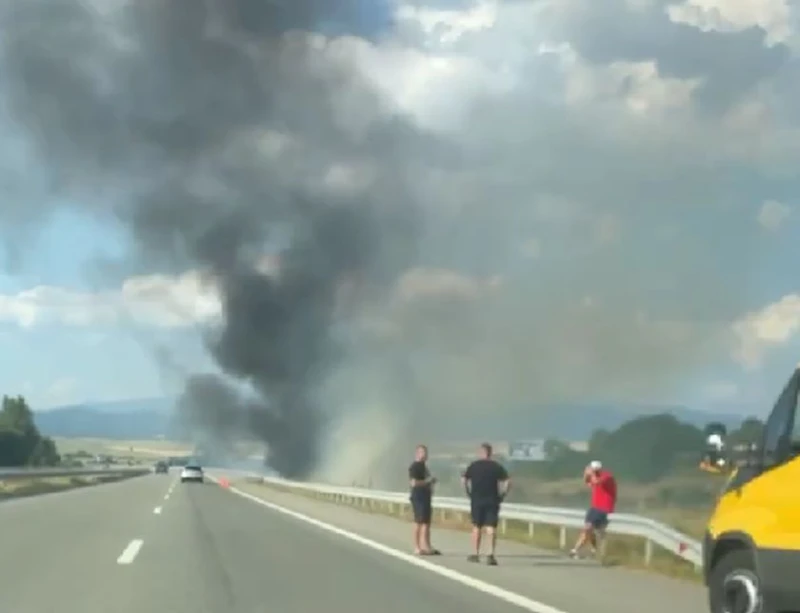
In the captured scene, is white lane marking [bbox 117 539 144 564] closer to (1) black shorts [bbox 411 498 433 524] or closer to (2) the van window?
(1) black shorts [bbox 411 498 433 524]

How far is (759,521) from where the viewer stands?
9.52 m

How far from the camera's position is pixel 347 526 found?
102 feet

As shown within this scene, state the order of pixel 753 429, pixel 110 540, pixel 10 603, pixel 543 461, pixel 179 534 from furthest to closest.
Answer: pixel 543 461 < pixel 179 534 < pixel 110 540 < pixel 10 603 < pixel 753 429

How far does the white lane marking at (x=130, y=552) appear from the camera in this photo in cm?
1944

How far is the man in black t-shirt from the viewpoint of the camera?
19969 mm

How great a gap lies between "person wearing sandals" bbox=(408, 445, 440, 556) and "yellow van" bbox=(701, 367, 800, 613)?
11399mm

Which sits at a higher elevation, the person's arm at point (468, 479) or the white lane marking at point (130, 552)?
the person's arm at point (468, 479)

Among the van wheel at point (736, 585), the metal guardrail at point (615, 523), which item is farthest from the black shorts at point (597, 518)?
the van wheel at point (736, 585)

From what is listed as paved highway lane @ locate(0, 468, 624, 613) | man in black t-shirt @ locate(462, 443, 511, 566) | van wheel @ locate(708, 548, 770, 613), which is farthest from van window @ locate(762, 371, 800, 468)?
man in black t-shirt @ locate(462, 443, 511, 566)

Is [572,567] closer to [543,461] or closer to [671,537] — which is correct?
[671,537]

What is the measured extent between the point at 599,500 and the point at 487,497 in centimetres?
204

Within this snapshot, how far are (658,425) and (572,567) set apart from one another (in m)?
49.8

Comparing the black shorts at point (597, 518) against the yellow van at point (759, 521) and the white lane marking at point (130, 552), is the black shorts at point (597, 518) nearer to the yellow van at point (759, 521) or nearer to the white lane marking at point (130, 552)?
the white lane marking at point (130, 552)

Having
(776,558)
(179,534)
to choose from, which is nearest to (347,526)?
(179,534)
